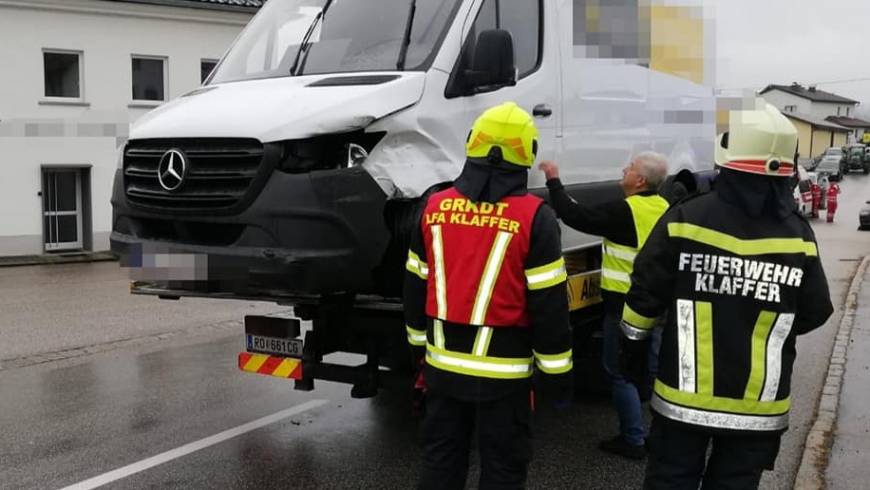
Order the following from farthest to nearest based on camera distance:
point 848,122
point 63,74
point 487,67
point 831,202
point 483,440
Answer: point 848,122
point 831,202
point 63,74
point 487,67
point 483,440

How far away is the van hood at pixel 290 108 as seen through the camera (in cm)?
434

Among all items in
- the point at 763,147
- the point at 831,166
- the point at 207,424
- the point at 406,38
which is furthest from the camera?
the point at 831,166

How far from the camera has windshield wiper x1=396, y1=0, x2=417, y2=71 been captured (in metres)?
4.87

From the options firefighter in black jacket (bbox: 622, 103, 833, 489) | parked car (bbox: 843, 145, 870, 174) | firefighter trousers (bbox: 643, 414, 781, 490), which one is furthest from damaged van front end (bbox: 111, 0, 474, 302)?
parked car (bbox: 843, 145, 870, 174)

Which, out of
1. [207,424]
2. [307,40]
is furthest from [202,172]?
[207,424]

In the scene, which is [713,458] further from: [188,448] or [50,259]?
[50,259]

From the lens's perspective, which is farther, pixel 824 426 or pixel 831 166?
pixel 831 166

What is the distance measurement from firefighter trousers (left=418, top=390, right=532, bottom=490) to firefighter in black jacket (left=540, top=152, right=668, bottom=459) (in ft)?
4.84

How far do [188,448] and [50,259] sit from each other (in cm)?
1445

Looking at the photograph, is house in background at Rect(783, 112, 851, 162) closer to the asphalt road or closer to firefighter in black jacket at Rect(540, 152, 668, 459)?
the asphalt road

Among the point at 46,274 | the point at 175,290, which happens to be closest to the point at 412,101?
the point at 175,290

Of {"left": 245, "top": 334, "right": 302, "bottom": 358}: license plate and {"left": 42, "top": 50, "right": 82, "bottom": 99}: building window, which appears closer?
{"left": 245, "top": 334, "right": 302, "bottom": 358}: license plate

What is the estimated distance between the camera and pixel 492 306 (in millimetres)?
3508

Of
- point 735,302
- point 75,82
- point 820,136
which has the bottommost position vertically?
point 735,302
